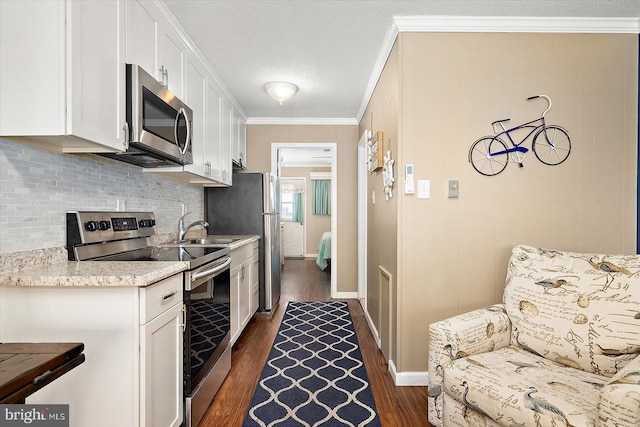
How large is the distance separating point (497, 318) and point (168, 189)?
2635 mm

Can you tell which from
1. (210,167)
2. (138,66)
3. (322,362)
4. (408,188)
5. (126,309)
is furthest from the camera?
(210,167)

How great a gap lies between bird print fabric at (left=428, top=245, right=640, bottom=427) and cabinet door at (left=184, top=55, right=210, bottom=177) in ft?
6.70

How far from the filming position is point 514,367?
4.99 ft

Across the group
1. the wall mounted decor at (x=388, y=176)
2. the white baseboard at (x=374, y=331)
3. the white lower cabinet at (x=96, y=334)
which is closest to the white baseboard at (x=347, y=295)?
the white baseboard at (x=374, y=331)

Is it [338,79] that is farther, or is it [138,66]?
[338,79]

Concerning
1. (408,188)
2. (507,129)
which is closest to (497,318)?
(408,188)

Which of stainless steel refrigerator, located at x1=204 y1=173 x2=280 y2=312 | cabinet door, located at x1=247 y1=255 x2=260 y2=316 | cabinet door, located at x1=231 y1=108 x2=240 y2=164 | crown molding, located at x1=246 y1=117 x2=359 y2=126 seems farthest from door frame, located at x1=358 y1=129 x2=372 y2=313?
cabinet door, located at x1=231 y1=108 x2=240 y2=164

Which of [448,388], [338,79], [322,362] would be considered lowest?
[322,362]

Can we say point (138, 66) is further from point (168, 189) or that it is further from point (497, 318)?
point (497, 318)

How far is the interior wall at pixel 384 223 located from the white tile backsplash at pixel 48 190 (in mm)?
1825

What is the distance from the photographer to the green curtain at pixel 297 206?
8.55 metres

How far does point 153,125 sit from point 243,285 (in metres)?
1.69

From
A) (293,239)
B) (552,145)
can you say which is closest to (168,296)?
(552,145)

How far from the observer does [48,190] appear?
1.58m
